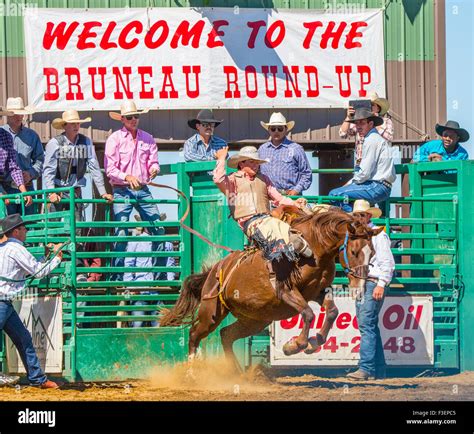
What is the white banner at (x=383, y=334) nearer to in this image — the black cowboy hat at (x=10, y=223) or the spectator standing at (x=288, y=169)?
the spectator standing at (x=288, y=169)

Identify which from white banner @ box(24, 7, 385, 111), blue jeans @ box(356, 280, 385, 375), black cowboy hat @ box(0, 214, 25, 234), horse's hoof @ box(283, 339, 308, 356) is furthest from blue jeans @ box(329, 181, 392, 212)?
black cowboy hat @ box(0, 214, 25, 234)

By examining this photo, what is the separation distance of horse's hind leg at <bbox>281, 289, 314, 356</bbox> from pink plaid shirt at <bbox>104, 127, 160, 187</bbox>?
264 cm

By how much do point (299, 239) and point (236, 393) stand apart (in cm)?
176

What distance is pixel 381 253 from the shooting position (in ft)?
48.6

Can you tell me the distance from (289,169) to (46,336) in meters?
3.54

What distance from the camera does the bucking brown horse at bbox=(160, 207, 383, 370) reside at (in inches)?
532

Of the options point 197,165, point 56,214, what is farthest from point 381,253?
point 56,214

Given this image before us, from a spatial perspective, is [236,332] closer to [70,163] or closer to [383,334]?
[383,334]

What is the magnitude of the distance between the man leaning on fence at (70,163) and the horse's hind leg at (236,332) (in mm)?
2177

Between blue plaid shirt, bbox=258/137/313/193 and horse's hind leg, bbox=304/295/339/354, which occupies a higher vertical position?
blue plaid shirt, bbox=258/137/313/193

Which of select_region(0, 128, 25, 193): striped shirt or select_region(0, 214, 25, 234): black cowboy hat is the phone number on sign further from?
select_region(0, 128, 25, 193): striped shirt
